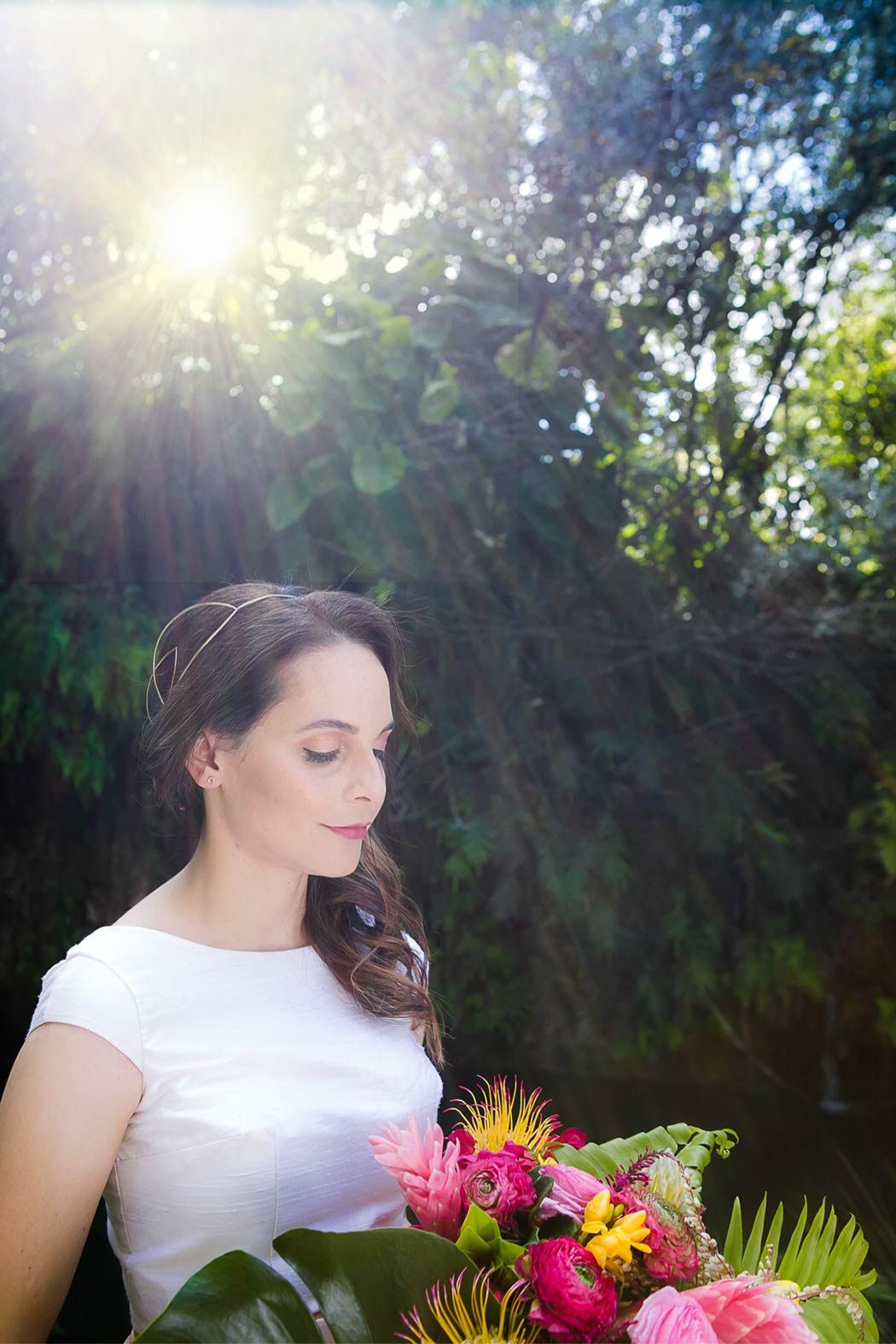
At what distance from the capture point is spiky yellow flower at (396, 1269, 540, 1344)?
2.72 ft

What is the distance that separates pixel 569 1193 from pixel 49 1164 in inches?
22.8

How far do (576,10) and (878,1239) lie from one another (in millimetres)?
5027

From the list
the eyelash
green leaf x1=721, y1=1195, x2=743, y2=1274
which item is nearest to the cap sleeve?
the eyelash

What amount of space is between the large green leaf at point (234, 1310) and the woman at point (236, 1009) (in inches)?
13.0

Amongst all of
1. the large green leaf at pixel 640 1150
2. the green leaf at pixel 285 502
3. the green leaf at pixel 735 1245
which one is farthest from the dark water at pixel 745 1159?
the green leaf at pixel 285 502

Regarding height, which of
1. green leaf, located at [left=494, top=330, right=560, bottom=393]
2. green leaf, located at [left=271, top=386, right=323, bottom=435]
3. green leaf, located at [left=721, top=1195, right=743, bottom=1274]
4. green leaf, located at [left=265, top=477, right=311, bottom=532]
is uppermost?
green leaf, located at [left=494, top=330, right=560, bottom=393]

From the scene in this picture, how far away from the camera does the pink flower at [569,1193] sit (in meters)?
0.94

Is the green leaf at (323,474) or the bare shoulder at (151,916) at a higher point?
the green leaf at (323,474)

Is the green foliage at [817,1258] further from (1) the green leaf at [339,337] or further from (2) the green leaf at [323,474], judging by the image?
(1) the green leaf at [339,337]

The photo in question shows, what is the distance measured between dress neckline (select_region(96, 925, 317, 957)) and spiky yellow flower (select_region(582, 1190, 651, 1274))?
2.10ft

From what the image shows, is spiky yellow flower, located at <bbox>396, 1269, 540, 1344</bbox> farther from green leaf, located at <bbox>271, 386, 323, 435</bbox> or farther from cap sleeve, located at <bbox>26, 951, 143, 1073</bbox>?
green leaf, located at <bbox>271, 386, 323, 435</bbox>

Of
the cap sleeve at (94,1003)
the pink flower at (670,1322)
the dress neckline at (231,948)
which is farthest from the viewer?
the dress neckline at (231,948)

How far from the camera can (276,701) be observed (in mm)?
1366

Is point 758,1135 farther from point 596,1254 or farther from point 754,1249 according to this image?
point 596,1254
